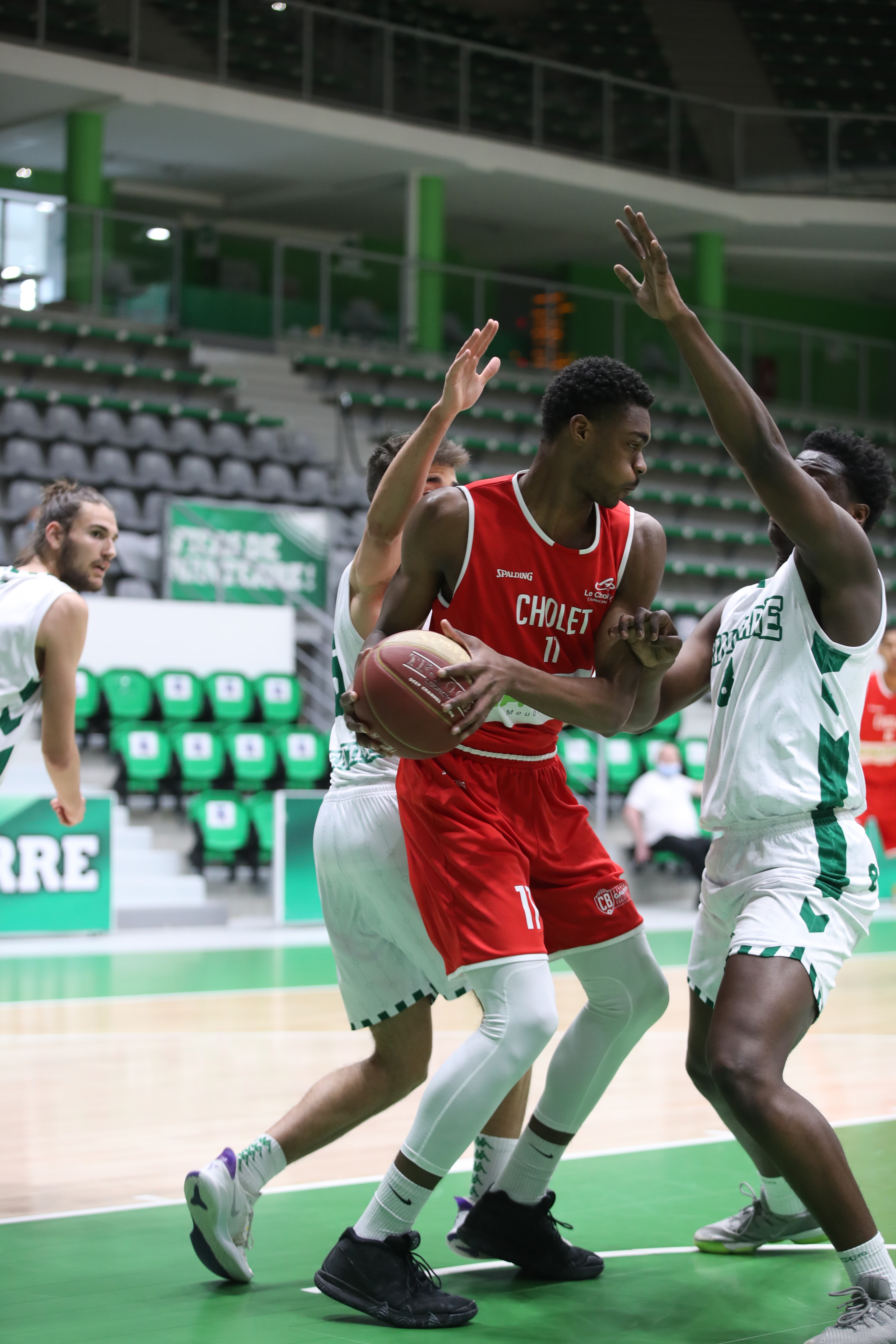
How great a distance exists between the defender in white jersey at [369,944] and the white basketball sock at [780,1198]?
629 millimetres

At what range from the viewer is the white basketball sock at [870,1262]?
3.03m

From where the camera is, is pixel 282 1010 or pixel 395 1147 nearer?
pixel 395 1147

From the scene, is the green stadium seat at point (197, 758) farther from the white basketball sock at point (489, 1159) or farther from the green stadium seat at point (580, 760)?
the white basketball sock at point (489, 1159)

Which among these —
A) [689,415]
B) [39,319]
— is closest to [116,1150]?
[39,319]

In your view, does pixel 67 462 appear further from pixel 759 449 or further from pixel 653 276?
pixel 759 449

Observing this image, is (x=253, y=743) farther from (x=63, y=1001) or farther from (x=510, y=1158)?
(x=510, y=1158)

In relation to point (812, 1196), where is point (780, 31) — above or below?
above

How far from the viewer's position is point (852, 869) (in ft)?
11.0

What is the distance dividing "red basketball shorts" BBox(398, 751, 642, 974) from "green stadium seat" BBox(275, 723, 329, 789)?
27.9ft

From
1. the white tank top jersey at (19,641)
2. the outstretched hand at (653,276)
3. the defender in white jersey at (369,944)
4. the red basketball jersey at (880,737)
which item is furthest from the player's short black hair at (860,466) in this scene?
the red basketball jersey at (880,737)

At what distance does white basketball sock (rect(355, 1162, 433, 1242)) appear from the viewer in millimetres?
3256

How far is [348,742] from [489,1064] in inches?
37.9

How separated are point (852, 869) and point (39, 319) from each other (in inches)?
561

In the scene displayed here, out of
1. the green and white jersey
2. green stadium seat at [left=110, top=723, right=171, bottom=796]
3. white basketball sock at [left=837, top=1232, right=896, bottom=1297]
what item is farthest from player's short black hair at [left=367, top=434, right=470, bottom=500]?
green stadium seat at [left=110, top=723, right=171, bottom=796]
